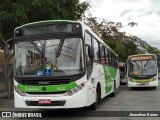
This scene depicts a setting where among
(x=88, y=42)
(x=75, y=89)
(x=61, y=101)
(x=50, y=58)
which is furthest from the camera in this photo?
(x=88, y=42)

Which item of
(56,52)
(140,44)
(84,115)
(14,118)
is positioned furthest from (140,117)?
(140,44)

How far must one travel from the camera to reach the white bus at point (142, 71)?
24.1 metres

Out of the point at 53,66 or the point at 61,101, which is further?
the point at 53,66

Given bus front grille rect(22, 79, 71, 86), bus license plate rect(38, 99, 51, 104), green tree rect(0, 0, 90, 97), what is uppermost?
green tree rect(0, 0, 90, 97)

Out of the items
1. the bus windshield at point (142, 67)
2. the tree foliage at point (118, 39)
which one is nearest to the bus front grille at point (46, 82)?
the bus windshield at point (142, 67)

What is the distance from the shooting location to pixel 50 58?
1080 cm

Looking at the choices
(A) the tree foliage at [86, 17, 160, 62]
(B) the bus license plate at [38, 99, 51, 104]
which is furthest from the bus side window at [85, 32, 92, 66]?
(A) the tree foliage at [86, 17, 160, 62]

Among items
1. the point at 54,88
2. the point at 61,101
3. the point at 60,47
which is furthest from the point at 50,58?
the point at 61,101

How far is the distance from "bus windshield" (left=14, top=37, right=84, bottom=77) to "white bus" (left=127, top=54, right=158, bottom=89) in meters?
14.1

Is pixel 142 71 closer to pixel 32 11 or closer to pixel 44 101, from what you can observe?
pixel 32 11

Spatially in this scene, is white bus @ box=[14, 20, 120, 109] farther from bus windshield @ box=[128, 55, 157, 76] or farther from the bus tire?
bus windshield @ box=[128, 55, 157, 76]

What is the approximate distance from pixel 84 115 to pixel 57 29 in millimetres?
3106

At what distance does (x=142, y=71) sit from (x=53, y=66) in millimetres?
14993

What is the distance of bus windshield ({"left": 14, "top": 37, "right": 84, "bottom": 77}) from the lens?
34.9 feet
